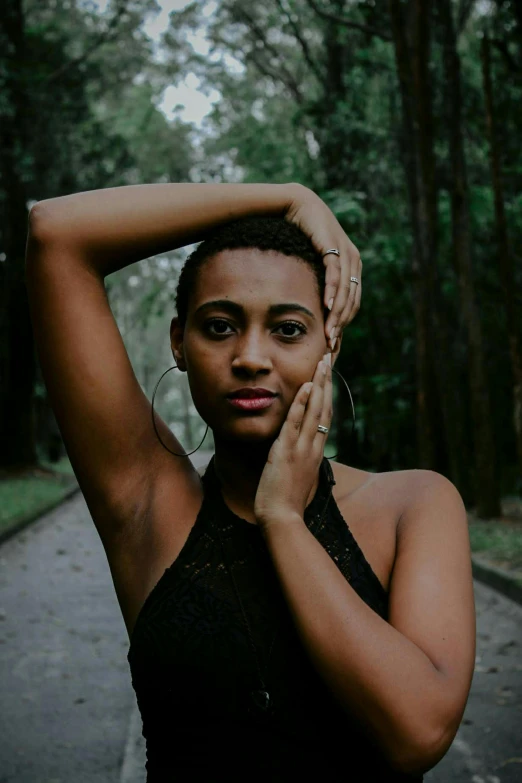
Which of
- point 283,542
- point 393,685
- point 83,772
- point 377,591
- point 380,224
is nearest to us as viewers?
point 393,685

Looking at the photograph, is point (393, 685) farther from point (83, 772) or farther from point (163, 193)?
point (83, 772)

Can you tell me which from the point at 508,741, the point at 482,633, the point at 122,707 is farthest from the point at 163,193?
the point at 482,633

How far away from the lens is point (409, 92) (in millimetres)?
Answer: 13070

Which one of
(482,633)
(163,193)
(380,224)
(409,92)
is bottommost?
(482,633)

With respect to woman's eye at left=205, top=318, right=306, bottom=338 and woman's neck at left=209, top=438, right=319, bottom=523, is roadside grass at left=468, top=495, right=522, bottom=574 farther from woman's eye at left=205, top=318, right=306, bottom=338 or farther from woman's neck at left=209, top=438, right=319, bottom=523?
woman's eye at left=205, top=318, right=306, bottom=338

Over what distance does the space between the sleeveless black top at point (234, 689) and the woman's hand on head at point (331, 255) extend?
20.1 inches

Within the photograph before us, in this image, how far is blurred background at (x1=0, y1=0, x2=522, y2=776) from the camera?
43.6ft

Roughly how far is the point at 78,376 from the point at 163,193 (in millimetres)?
422

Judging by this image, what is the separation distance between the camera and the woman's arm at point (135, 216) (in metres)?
1.94

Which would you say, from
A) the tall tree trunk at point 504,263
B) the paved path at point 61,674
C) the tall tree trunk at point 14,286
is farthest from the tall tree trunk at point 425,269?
the tall tree trunk at point 14,286

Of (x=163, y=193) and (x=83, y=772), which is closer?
(x=163, y=193)

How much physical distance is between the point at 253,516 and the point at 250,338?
15.4 inches

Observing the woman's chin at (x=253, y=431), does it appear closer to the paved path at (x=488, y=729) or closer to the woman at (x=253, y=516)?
the woman at (x=253, y=516)

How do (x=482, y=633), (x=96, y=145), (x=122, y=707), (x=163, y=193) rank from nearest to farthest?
1. (x=163, y=193)
2. (x=122, y=707)
3. (x=482, y=633)
4. (x=96, y=145)
